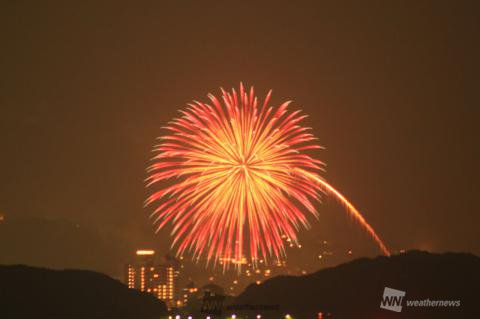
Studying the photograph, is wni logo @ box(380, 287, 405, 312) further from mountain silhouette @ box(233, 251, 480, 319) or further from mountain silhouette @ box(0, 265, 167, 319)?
mountain silhouette @ box(0, 265, 167, 319)

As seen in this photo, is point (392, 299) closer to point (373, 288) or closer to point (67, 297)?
point (373, 288)

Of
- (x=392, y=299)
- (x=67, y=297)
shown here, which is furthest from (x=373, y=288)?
(x=67, y=297)

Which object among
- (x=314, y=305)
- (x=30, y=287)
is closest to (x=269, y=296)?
(x=314, y=305)

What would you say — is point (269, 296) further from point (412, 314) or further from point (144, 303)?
point (412, 314)

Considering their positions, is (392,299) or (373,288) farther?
(373,288)

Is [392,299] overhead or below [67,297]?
overhead

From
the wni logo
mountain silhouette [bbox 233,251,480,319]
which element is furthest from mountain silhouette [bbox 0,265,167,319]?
the wni logo
